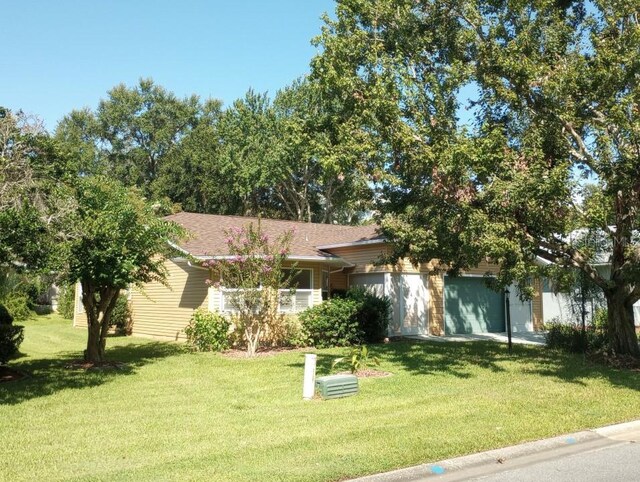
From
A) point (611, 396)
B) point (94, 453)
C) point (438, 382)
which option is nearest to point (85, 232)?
point (94, 453)

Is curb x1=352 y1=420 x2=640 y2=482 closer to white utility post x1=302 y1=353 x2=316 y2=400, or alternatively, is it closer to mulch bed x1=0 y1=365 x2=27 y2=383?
white utility post x1=302 y1=353 x2=316 y2=400

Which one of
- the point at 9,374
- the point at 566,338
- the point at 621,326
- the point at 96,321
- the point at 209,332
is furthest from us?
the point at 209,332

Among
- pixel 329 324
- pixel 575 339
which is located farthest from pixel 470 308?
pixel 329 324

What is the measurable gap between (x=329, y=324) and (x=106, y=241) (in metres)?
7.47

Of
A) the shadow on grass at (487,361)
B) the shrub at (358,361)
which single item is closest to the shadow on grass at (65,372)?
the shadow on grass at (487,361)

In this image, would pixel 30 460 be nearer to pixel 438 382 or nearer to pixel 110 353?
pixel 438 382

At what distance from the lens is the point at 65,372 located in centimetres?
1265

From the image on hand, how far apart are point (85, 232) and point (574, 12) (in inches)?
472

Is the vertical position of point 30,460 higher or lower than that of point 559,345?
lower

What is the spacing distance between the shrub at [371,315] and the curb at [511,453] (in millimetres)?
10354

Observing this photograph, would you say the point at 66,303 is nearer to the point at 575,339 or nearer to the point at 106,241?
the point at 106,241

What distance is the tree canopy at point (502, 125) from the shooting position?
36.2 feet

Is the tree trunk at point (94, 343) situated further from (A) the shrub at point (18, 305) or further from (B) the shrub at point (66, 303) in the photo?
(A) the shrub at point (18, 305)

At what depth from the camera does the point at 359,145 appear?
12.4m
